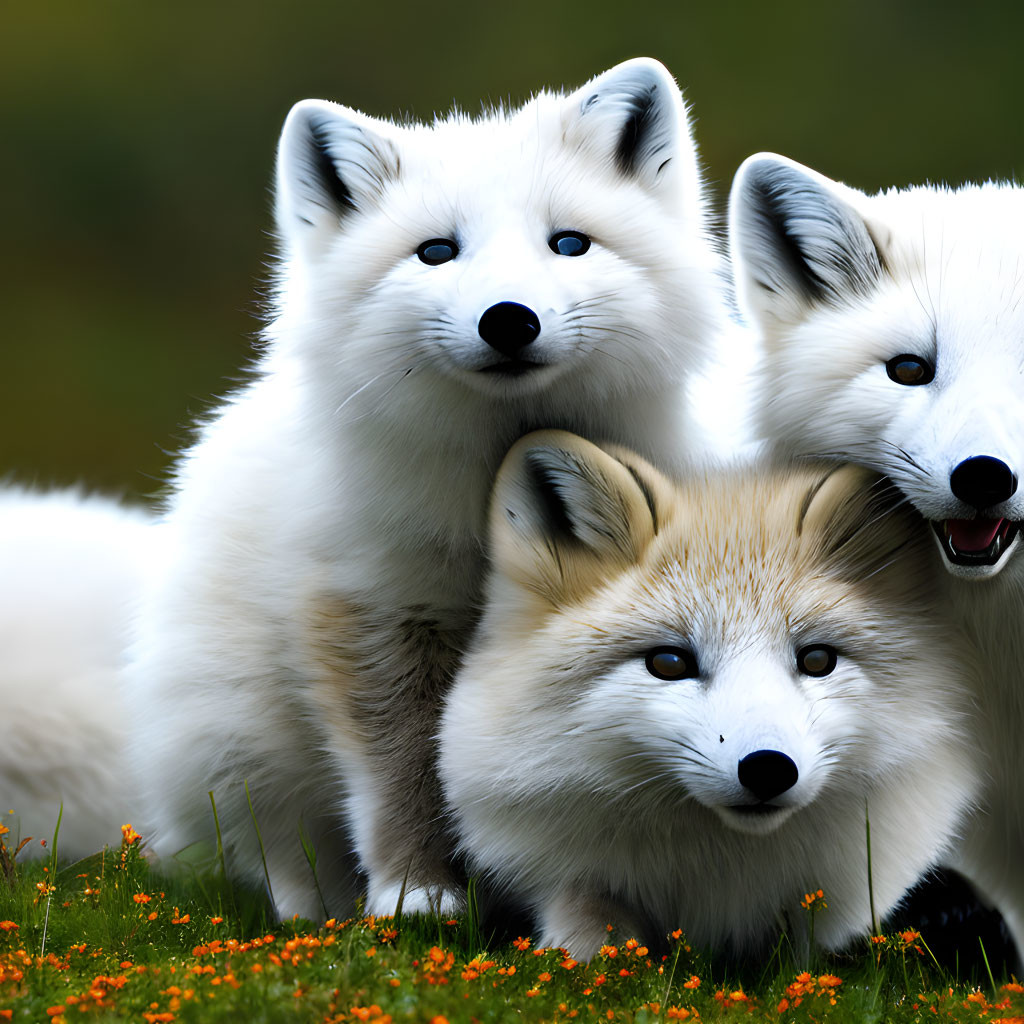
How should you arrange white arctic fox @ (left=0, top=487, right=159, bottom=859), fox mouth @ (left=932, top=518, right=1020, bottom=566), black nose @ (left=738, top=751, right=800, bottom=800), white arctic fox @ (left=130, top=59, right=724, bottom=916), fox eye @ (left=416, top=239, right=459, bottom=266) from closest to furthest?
black nose @ (left=738, top=751, right=800, bottom=800)
fox mouth @ (left=932, top=518, right=1020, bottom=566)
white arctic fox @ (left=130, top=59, right=724, bottom=916)
fox eye @ (left=416, top=239, right=459, bottom=266)
white arctic fox @ (left=0, top=487, right=159, bottom=859)

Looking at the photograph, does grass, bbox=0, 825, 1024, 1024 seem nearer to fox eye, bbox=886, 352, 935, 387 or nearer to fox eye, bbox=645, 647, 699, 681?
fox eye, bbox=645, 647, 699, 681

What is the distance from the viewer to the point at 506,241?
334 centimetres

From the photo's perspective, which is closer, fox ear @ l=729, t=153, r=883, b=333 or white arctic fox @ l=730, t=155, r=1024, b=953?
white arctic fox @ l=730, t=155, r=1024, b=953

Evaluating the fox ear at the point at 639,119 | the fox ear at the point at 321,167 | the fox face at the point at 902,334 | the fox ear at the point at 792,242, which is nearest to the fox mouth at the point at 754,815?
the fox face at the point at 902,334

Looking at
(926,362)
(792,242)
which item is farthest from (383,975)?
(792,242)

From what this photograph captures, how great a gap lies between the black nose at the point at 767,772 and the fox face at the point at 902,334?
0.69 m

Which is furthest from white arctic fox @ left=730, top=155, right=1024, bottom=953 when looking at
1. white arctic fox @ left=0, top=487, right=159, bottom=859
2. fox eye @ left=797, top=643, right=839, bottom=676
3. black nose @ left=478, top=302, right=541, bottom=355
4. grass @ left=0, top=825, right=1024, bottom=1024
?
white arctic fox @ left=0, top=487, right=159, bottom=859

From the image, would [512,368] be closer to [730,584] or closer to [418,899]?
[730,584]

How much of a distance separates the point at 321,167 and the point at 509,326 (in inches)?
42.4

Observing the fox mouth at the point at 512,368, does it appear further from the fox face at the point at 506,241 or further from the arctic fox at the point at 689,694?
the arctic fox at the point at 689,694

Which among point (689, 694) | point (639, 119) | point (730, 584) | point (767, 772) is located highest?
point (639, 119)

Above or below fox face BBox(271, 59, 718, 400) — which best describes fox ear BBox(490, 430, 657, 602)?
below

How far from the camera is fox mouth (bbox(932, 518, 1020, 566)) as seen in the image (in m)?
3.07

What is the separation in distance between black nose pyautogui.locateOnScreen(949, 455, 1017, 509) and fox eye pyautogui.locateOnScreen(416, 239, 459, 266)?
1336 millimetres
